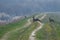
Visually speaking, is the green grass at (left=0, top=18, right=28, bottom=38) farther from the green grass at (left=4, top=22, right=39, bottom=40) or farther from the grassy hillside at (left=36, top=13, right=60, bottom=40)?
the grassy hillside at (left=36, top=13, right=60, bottom=40)

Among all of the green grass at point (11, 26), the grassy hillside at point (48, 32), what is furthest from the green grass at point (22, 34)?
the green grass at point (11, 26)

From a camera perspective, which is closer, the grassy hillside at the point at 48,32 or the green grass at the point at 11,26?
the grassy hillside at the point at 48,32

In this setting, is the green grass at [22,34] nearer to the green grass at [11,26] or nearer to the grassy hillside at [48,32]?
the grassy hillside at [48,32]

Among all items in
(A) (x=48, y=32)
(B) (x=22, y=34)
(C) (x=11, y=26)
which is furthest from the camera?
(C) (x=11, y=26)

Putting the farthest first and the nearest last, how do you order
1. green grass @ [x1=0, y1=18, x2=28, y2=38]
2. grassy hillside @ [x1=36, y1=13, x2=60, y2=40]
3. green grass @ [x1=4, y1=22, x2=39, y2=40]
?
green grass @ [x1=0, y1=18, x2=28, y2=38], grassy hillside @ [x1=36, y1=13, x2=60, y2=40], green grass @ [x1=4, y1=22, x2=39, y2=40]

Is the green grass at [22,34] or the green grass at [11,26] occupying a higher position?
the green grass at [11,26]

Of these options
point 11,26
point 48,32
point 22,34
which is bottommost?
point 22,34

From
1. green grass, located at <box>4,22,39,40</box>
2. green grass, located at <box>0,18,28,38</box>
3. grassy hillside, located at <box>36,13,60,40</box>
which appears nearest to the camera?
green grass, located at <box>4,22,39,40</box>

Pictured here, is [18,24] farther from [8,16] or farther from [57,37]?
[57,37]

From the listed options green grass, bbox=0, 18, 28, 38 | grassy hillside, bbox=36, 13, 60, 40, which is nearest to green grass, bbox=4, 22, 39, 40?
grassy hillside, bbox=36, 13, 60, 40

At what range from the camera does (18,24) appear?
105188 millimetres

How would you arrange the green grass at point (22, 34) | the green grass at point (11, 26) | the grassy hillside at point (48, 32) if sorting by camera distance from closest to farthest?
1. the green grass at point (22, 34)
2. the grassy hillside at point (48, 32)
3. the green grass at point (11, 26)

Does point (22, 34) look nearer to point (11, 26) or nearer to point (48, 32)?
point (48, 32)

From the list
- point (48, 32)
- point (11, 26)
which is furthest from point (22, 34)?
point (11, 26)
